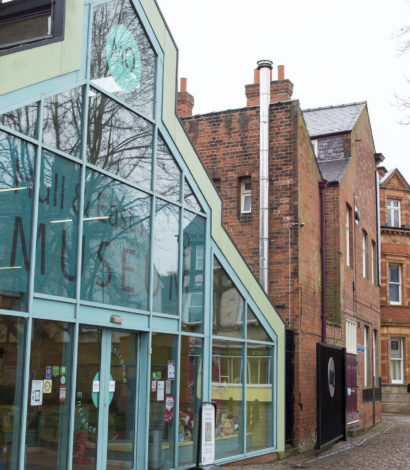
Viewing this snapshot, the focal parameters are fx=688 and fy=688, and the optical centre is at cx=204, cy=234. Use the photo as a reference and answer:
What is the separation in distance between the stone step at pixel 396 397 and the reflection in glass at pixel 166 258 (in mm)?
22502

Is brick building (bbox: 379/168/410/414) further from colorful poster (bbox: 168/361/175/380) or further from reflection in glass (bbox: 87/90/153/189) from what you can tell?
reflection in glass (bbox: 87/90/153/189)

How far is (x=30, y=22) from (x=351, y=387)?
46.1ft

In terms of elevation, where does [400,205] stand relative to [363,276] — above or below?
above

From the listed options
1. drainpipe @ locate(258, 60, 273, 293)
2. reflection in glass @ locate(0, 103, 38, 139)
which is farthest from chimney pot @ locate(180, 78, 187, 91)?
reflection in glass @ locate(0, 103, 38, 139)

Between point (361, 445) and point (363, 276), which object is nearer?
point (361, 445)

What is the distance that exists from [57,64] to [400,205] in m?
28.1

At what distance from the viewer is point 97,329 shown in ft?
30.2

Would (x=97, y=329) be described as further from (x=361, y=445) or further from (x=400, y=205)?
(x=400, y=205)

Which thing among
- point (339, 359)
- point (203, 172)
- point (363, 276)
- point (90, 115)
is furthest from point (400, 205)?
point (90, 115)

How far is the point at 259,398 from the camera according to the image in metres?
13.2

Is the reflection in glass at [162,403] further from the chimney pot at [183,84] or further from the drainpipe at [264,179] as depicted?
the chimney pot at [183,84]

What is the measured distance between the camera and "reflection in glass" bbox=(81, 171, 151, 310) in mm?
9062

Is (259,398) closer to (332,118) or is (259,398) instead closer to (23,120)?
(23,120)

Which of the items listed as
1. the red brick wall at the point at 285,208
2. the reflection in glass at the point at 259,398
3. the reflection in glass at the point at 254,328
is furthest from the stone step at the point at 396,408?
the reflection in glass at the point at 254,328
